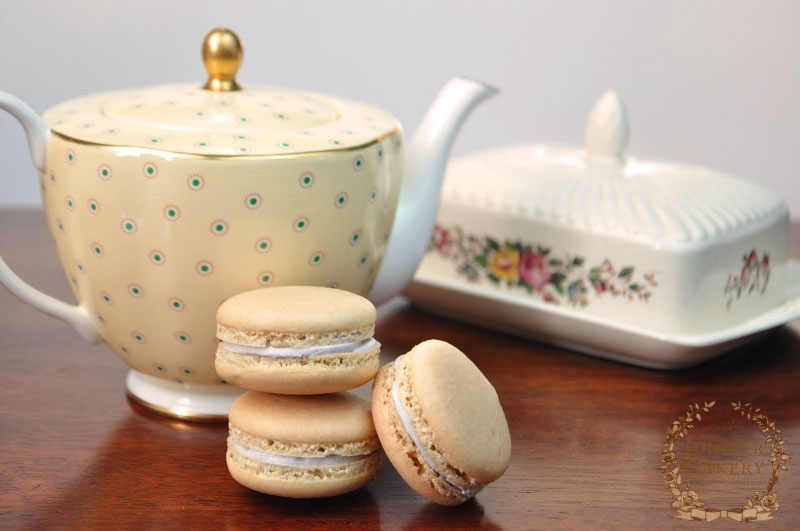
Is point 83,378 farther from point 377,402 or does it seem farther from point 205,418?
point 377,402

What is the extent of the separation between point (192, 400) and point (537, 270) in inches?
12.5

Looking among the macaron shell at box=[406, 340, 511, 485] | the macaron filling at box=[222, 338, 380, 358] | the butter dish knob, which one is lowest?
the macaron shell at box=[406, 340, 511, 485]

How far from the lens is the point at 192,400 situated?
26.9 inches

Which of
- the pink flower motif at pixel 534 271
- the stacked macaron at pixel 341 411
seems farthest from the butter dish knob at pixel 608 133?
the stacked macaron at pixel 341 411

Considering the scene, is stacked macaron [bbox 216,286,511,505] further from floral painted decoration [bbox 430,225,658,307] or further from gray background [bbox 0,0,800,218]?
gray background [bbox 0,0,800,218]

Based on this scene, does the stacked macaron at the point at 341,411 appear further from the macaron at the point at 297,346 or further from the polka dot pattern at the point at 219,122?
the polka dot pattern at the point at 219,122

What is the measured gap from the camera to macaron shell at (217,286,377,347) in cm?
54

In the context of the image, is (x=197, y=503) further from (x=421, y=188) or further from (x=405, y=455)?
(x=421, y=188)

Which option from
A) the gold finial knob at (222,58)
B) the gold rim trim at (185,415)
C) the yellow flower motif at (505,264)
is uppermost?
the gold finial knob at (222,58)

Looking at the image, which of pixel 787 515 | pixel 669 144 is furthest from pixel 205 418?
pixel 669 144

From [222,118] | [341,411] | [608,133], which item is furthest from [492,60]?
[341,411]

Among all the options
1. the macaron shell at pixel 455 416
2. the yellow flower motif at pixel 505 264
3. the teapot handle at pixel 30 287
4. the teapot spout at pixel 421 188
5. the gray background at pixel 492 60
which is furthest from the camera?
the gray background at pixel 492 60

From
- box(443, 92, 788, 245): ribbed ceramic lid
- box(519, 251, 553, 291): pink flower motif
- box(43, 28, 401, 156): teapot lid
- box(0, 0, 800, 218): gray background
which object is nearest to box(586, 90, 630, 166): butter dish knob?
box(443, 92, 788, 245): ribbed ceramic lid

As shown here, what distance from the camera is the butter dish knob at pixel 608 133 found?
885mm
